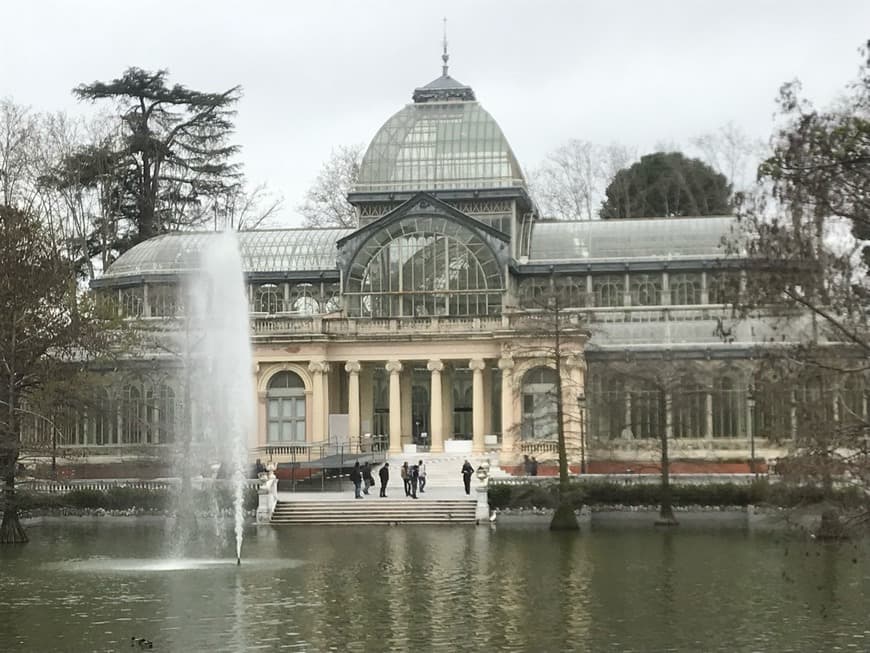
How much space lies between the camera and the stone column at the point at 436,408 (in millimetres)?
60031

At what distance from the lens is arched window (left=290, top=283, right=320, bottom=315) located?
218 ft

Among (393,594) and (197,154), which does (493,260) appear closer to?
(197,154)

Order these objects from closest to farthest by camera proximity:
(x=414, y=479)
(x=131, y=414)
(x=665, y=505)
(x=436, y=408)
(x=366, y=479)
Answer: (x=665, y=505)
(x=414, y=479)
(x=366, y=479)
(x=131, y=414)
(x=436, y=408)

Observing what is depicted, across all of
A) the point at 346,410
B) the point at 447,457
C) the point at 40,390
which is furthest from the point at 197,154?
the point at 40,390

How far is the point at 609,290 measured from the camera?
2581 inches

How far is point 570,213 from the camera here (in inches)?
3617

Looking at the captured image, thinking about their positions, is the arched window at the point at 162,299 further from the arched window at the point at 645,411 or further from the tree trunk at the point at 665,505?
the tree trunk at the point at 665,505

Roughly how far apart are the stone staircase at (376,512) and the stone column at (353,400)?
12.8 meters

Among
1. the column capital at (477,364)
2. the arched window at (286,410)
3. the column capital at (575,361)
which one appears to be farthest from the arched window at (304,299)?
the column capital at (575,361)

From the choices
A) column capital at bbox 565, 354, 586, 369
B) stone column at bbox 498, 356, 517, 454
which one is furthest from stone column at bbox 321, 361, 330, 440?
column capital at bbox 565, 354, 586, 369

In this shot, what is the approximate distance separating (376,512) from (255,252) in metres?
24.8

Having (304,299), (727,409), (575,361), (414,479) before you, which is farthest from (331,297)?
(727,409)

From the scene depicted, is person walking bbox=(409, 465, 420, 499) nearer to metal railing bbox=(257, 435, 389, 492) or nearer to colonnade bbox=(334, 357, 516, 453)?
metal railing bbox=(257, 435, 389, 492)

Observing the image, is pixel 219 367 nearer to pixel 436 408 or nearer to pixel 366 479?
pixel 366 479
